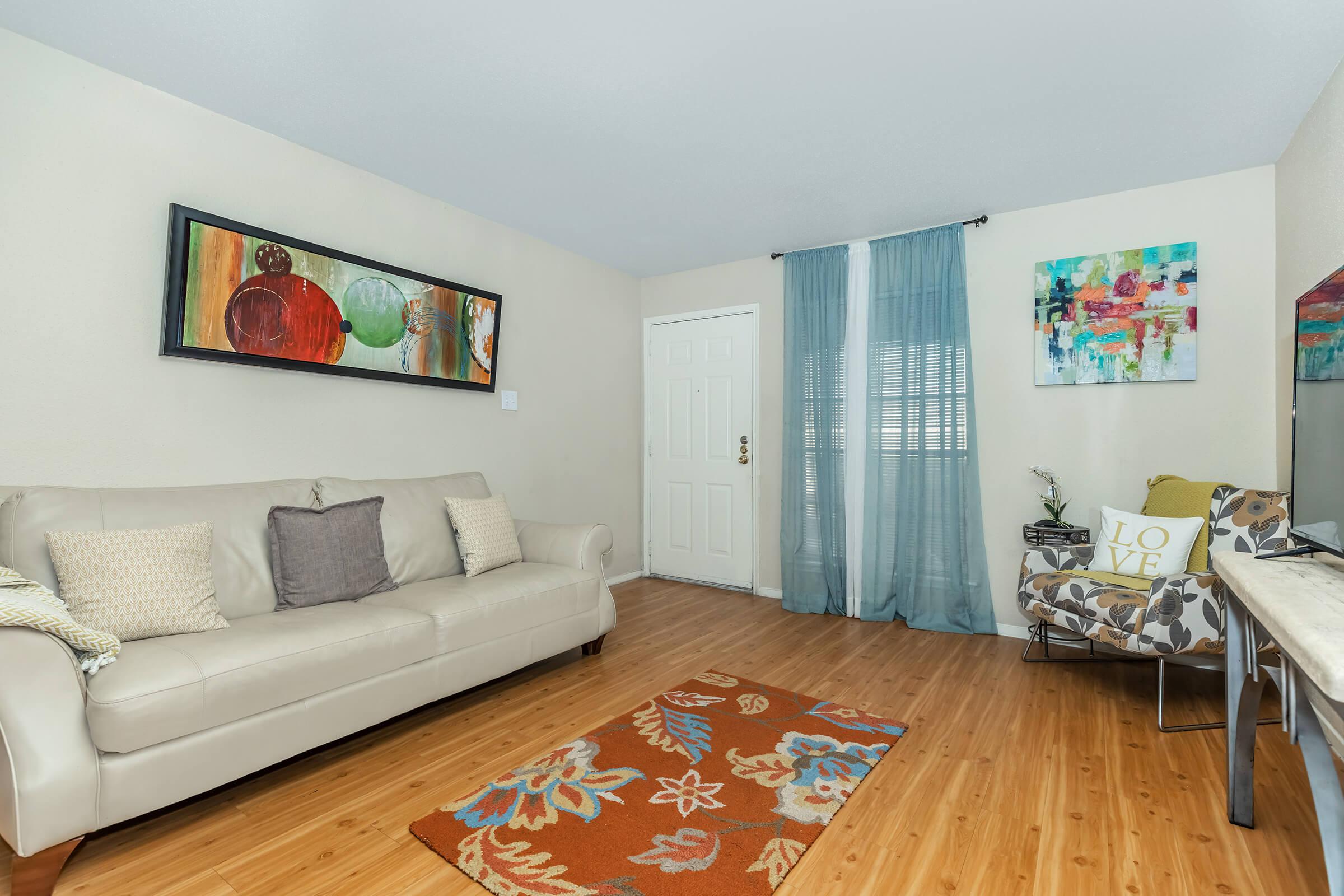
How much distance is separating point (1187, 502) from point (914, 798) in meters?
2.16

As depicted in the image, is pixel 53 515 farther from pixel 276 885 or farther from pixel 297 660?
pixel 276 885

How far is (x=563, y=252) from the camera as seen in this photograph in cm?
465

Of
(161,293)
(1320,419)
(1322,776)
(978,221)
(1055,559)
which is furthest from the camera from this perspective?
(978,221)

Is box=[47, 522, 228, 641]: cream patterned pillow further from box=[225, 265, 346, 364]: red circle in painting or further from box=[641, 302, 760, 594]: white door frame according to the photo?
box=[641, 302, 760, 594]: white door frame

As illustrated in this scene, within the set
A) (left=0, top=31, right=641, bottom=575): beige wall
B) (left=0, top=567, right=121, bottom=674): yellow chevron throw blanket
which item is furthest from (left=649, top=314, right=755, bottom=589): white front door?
(left=0, top=567, right=121, bottom=674): yellow chevron throw blanket

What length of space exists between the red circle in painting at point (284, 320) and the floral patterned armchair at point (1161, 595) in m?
3.60

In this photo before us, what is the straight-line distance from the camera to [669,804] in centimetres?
202

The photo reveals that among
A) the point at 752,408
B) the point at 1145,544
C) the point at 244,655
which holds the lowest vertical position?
the point at 244,655

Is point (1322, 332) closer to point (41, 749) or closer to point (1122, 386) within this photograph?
point (1122, 386)

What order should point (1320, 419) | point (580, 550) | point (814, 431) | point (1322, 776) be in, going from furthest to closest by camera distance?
point (814, 431)
point (580, 550)
point (1320, 419)
point (1322, 776)

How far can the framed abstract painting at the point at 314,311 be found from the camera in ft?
8.80

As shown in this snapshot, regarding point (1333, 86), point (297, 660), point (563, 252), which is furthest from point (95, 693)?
point (1333, 86)

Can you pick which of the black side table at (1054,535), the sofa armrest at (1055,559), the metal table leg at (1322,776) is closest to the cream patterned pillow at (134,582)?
the metal table leg at (1322,776)

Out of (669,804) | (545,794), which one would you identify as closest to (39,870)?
(545,794)
